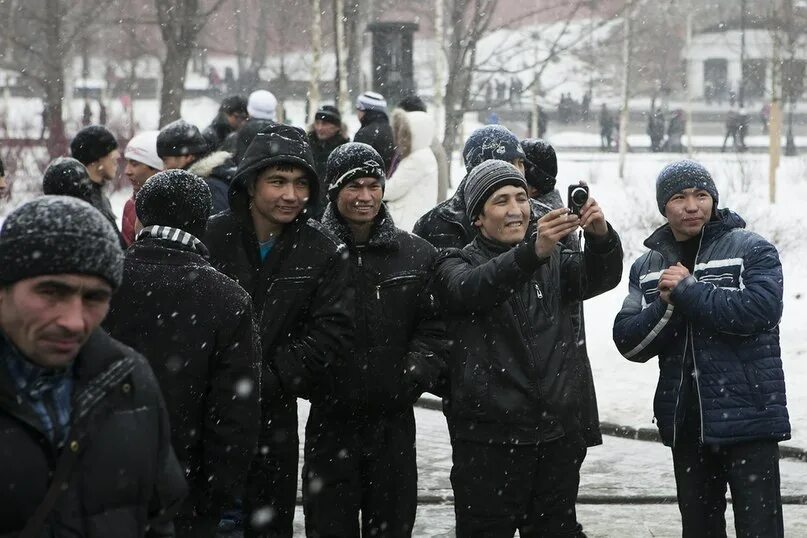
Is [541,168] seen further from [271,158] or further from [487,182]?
[271,158]

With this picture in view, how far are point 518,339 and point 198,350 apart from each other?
1212mm

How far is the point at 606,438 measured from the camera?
879cm

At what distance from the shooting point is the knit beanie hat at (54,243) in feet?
8.73

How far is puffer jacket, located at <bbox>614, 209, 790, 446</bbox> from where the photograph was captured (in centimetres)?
499

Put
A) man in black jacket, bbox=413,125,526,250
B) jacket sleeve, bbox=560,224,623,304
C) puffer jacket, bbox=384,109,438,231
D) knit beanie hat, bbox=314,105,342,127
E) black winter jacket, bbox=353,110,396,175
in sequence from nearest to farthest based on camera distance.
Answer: jacket sleeve, bbox=560,224,623,304 → man in black jacket, bbox=413,125,526,250 → puffer jacket, bbox=384,109,438,231 → black winter jacket, bbox=353,110,396,175 → knit beanie hat, bbox=314,105,342,127

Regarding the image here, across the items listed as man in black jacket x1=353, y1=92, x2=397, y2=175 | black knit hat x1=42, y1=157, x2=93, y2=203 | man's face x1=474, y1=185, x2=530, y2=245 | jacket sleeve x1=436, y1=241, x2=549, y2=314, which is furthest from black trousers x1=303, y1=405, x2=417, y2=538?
man in black jacket x1=353, y1=92, x2=397, y2=175

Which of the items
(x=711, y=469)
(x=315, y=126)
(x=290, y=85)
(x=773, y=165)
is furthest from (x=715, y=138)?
(x=711, y=469)

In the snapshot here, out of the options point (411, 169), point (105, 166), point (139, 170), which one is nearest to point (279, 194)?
point (139, 170)

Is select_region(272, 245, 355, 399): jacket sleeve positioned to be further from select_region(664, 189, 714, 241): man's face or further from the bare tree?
the bare tree

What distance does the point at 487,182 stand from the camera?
494cm

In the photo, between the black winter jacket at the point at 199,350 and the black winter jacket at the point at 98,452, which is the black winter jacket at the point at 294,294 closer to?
the black winter jacket at the point at 199,350

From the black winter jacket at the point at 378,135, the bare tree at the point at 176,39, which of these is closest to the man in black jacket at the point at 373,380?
the black winter jacket at the point at 378,135

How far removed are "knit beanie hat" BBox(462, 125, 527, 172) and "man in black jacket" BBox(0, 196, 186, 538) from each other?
3.45 m

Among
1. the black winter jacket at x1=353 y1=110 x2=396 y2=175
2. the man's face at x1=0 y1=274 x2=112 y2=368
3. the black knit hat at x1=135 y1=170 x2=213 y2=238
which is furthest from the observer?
the black winter jacket at x1=353 y1=110 x2=396 y2=175
